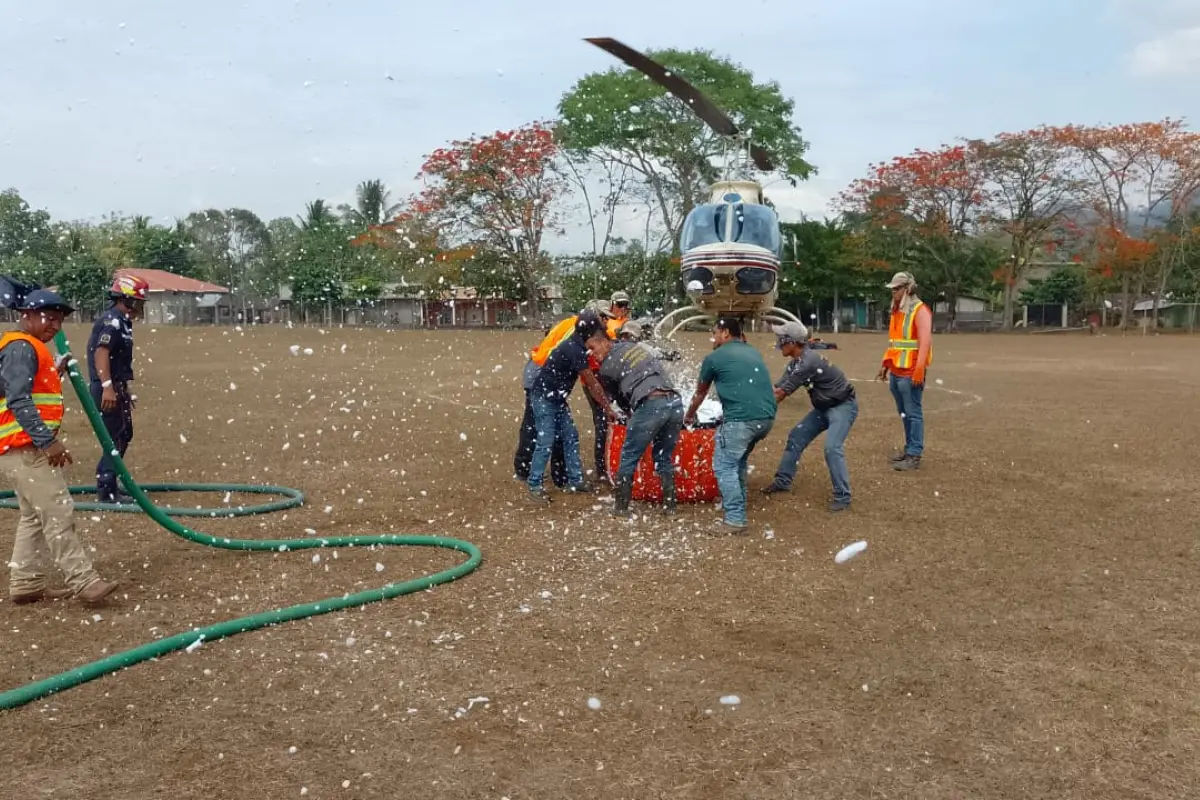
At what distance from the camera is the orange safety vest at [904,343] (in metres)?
9.57

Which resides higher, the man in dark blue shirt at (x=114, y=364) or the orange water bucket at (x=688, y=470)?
the man in dark blue shirt at (x=114, y=364)

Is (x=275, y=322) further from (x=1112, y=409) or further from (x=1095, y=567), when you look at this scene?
(x=1095, y=567)

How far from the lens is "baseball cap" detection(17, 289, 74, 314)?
549cm

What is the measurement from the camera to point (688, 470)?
812 cm

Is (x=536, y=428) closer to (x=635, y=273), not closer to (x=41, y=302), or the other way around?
(x=41, y=302)

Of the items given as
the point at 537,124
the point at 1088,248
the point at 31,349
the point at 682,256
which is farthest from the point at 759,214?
the point at 1088,248

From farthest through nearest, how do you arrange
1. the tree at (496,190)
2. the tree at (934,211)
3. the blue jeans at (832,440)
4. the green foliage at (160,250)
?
1. the green foliage at (160,250)
2. the tree at (934,211)
3. the tree at (496,190)
4. the blue jeans at (832,440)

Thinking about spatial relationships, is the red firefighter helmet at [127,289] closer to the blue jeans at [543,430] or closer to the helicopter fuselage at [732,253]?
the blue jeans at [543,430]

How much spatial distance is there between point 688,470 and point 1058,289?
191 ft

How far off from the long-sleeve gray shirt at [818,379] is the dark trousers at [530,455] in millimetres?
2187

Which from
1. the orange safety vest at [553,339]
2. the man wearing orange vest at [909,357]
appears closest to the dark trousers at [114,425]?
the orange safety vest at [553,339]

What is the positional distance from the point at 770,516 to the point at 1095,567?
2.42 metres

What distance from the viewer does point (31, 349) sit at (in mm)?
5469

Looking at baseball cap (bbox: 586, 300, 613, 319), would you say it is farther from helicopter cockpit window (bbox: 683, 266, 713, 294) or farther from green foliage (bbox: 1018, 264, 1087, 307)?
green foliage (bbox: 1018, 264, 1087, 307)
